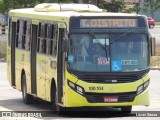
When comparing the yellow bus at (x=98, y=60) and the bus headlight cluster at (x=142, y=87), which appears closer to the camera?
the yellow bus at (x=98, y=60)

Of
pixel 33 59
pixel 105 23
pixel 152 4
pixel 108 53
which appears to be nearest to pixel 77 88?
pixel 108 53

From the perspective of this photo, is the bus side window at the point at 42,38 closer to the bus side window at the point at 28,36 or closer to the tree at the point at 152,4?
the bus side window at the point at 28,36

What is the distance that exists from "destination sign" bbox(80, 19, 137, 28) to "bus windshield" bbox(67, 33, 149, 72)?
238 millimetres

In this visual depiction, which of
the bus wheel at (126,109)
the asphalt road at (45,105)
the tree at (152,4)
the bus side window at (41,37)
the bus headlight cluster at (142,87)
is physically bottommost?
the tree at (152,4)

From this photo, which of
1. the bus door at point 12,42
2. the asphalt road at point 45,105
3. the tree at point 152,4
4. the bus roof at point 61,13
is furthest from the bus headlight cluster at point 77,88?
the tree at point 152,4

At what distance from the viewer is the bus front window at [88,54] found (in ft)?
59.8

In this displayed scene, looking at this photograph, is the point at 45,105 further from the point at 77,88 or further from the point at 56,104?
the point at 77,88

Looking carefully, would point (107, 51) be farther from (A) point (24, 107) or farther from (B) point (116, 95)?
(A) point (24, 107)

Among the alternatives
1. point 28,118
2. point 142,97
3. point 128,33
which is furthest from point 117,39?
point 28,118

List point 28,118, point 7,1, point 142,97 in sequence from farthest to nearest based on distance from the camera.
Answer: point 7,1 < point 142,97 < point 28,118

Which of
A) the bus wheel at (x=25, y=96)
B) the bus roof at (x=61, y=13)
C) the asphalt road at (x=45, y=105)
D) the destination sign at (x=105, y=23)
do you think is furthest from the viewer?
the bus wheel at (x=25, y=96)

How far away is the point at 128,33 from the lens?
18.6 m

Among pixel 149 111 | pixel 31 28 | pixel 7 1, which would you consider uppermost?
pixel 31 28

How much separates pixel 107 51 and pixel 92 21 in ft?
2.69
